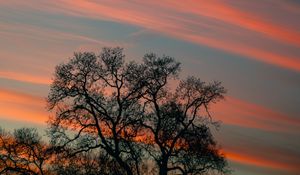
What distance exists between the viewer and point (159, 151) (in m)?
51.2

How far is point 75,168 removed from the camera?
52219 mm

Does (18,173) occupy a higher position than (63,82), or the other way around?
(63,82)

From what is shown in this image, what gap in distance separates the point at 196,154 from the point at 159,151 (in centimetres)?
316

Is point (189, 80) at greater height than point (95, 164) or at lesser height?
greater

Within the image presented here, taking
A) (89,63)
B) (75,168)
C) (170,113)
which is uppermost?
(89,63)

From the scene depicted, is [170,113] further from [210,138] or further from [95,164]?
[95,164]

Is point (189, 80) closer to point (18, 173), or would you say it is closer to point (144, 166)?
point (144, 166)

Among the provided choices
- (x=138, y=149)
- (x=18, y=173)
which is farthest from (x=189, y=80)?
(x=18, y=173)

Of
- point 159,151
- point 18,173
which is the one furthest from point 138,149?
point 18,173

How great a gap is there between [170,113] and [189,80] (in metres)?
3.49

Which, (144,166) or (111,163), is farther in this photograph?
(144,166)

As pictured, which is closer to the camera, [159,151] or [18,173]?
[159,151]

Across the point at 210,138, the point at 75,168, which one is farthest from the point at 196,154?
the point at 75,168

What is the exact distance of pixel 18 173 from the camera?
57.6 meters
